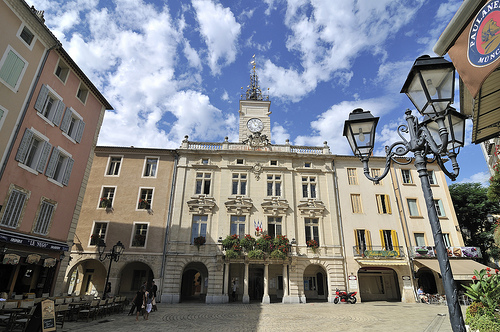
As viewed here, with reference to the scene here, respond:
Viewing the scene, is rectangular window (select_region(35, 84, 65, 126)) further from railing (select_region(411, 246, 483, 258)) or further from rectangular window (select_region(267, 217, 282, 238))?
railing (select_region(411, 246, 483, 258))

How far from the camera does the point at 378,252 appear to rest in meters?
24.6

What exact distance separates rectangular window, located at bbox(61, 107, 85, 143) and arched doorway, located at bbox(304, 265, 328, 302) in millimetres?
23201

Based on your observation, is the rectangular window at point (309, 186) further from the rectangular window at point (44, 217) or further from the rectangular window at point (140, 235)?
the rectangular window at point (44, 217)

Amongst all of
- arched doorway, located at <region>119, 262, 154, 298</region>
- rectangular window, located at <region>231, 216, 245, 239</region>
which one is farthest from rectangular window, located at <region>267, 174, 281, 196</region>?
arched doorway, located at <region>119, 262, 154, 298</region>

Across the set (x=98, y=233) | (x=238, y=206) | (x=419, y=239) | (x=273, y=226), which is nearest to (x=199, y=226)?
(x=238, y=206)

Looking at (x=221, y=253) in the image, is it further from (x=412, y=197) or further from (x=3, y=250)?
(x=412, y=197)

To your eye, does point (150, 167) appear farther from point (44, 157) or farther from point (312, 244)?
point (312, 244)

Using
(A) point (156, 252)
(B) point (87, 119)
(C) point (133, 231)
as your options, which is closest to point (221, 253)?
(A) point (156, 252)

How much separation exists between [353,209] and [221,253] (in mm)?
13419

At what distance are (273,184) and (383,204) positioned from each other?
11.1 meters

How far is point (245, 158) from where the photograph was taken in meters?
28.2

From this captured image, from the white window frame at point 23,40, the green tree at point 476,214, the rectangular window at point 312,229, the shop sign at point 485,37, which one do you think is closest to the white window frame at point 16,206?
the white window frame at point 23,40

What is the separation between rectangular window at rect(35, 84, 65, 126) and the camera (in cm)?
1590

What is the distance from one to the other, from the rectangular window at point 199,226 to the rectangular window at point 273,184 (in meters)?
6.78
